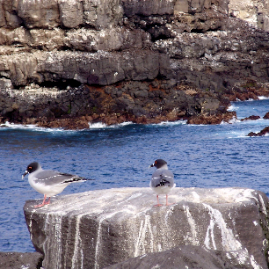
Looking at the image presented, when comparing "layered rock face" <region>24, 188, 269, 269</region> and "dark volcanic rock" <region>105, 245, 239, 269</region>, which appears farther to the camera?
"layered rock face" <region>24, 188, 269, 269</region>

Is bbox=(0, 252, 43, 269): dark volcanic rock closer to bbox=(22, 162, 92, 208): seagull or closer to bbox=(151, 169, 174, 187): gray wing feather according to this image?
bbox=(22, 162, 92, 208): seagull

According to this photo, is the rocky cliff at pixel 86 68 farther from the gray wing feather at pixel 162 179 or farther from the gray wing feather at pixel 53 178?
the gray wing feather at pixel 162 179

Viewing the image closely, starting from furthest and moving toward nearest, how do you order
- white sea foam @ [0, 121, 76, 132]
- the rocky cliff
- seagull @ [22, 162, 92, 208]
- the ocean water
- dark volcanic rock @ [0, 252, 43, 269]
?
the rocky cliff, white sea foam @ [0, 121, 76, 132], the ocean water, seagull @ [22, 162, 92, 208], dark volcanic rock @ [0, 252, 43, 269]

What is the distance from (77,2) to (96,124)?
1590 centimetres

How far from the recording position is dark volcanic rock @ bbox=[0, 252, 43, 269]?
31.7ft

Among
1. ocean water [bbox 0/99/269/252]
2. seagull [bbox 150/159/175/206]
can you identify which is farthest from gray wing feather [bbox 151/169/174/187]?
ocean water [bbox 0/99/269/252]

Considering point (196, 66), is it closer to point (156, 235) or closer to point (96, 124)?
point (96, 124)

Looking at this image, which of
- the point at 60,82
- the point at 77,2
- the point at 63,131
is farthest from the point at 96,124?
the point at 77,2

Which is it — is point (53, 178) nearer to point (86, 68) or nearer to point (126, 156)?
point (126, 156)

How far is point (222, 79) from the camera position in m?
74.3

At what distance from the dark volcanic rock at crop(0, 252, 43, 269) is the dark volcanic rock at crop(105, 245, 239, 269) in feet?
7.90

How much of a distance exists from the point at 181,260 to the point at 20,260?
398 centimetres

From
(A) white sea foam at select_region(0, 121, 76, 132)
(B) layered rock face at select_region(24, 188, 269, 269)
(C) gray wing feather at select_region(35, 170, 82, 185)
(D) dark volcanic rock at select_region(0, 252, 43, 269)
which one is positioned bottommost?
(A) white sea foam at select_region(0, 121, 76, 132)

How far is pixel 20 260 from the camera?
9.78 metres
